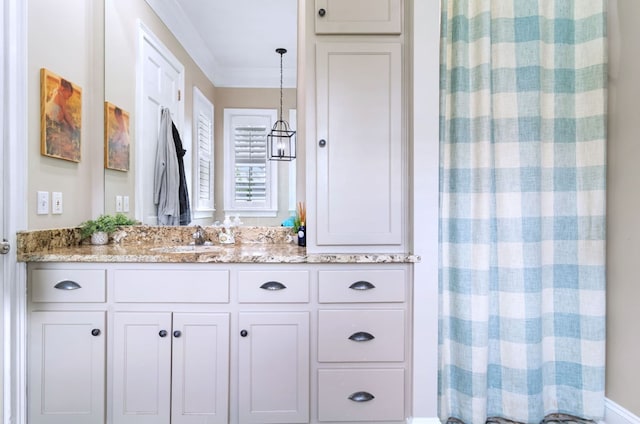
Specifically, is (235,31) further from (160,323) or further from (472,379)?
(472,379)

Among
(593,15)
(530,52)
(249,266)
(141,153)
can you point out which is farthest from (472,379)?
(141,153)

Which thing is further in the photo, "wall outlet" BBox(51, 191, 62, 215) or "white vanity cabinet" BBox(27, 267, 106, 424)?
"wall outlet" BBox(51, 191, 62, 215)

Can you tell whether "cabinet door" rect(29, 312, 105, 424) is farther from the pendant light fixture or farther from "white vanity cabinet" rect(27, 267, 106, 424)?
the pendant light fixture

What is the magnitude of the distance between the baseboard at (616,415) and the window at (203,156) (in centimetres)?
240

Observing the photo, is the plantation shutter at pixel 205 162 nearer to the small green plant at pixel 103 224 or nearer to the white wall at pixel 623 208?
the small green plant at pixel 103 224

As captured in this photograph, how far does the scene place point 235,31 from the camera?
2.15 meters

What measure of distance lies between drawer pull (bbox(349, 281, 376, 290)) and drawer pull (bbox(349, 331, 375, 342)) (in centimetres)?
21

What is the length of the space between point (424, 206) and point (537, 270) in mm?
676

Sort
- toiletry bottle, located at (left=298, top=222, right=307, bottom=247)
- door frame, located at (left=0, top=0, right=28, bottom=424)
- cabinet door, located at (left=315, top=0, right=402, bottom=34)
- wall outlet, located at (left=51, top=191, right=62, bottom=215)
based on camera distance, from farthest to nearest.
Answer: toiletry bottle, located at (left=298, top=222, right=307, bottom=247), wall outlet, located at (left=51, top=191, right=62, bottom=215), cabinet door, located at (left=315, top=0, right=402, bottom=34), door frame, located at (left=0, top=0, right=28, bottom=424)

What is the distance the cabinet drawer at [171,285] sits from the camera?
5.08ft

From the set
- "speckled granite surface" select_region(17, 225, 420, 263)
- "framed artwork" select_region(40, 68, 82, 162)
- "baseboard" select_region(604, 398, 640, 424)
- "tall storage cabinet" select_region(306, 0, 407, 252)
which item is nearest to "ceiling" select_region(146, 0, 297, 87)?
"tall storage cabinet" select_region(306, 0, 407, 252)

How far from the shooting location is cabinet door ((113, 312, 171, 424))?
154 cm

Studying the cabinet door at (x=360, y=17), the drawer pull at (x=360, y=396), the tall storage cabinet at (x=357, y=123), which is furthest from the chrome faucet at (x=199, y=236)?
the cabinet door at (x=360, y=17)

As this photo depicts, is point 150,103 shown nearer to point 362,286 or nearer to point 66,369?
point 66,369
